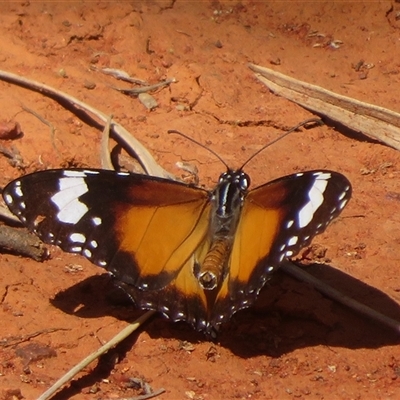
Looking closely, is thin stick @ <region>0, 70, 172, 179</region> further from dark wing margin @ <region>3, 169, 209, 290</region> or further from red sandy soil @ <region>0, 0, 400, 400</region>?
dark wing margin @ <region>3, 169, 209, 290</region>

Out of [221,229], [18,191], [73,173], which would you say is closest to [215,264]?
[221,229]

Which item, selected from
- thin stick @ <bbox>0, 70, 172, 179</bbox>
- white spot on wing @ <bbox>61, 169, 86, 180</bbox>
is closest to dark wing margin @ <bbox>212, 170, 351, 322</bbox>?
white spot on wing @ <bbox>61, 169, 86, 180</bbox>

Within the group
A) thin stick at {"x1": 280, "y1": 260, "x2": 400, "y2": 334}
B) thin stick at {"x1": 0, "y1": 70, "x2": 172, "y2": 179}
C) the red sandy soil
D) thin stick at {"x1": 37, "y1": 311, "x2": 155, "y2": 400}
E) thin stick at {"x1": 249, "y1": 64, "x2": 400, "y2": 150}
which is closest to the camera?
thin stick at {"x1": 37, "y1": 311, "x2": 155, "y2": 400}

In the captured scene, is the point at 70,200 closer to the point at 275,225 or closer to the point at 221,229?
the point at 221,229

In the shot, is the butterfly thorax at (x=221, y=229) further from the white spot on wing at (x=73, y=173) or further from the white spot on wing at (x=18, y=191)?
the white spot on wing at (x=18, y=191)

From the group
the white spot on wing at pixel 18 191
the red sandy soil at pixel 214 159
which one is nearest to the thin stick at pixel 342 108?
the red sandy soil at pixel 214 159

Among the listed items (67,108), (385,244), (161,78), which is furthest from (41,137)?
(385,244)

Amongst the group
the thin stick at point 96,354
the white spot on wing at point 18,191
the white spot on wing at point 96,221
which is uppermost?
the white spot on wing at point 18,191
